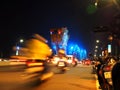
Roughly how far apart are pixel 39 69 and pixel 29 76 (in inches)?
26.9

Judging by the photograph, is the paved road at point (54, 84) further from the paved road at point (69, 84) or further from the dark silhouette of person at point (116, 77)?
the dark silhouette of person at point (116, 77)

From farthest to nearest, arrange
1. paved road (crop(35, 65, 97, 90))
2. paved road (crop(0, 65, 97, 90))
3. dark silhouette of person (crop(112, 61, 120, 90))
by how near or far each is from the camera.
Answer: paved road (crop(35, 65, 97, 90)), paved road (crop(0, 65, 97, 90)), dark silhouette of person (crop(112, 61, 120, 90))

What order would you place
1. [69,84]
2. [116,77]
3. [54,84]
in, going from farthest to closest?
[69,84] < [54,84] < [116,77]

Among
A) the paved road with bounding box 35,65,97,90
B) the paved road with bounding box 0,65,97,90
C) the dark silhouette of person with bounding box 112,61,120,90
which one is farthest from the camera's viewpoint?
the paved road with bounding box 35,65,97,90

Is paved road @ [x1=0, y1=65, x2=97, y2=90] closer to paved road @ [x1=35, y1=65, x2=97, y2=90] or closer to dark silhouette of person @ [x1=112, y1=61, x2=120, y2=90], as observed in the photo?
paved road @ [x1=35, y1=65, x2=97, y2=90]

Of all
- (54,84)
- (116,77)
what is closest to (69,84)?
(54,84)

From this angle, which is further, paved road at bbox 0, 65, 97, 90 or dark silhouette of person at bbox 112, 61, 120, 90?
paved road at bbox 0, 65, 97, 90

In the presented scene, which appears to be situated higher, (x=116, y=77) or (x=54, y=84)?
(x=116, y=77)

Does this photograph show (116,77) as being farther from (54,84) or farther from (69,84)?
(69,84)

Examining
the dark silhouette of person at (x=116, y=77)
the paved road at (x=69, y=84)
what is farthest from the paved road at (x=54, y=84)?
the dark silhouette of person at (x=116, y=77)

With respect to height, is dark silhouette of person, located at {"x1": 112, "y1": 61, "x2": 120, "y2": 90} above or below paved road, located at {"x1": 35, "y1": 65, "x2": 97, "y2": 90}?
above

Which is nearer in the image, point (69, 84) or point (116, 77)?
point (116, 77)

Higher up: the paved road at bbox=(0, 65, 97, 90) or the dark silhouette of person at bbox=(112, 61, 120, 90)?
the dark silhouette of person at bbox=(112, 61, 120, 90)

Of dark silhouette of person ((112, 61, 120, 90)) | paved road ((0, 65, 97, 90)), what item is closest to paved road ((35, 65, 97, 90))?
paved road ((0, 65, 97, 90))
